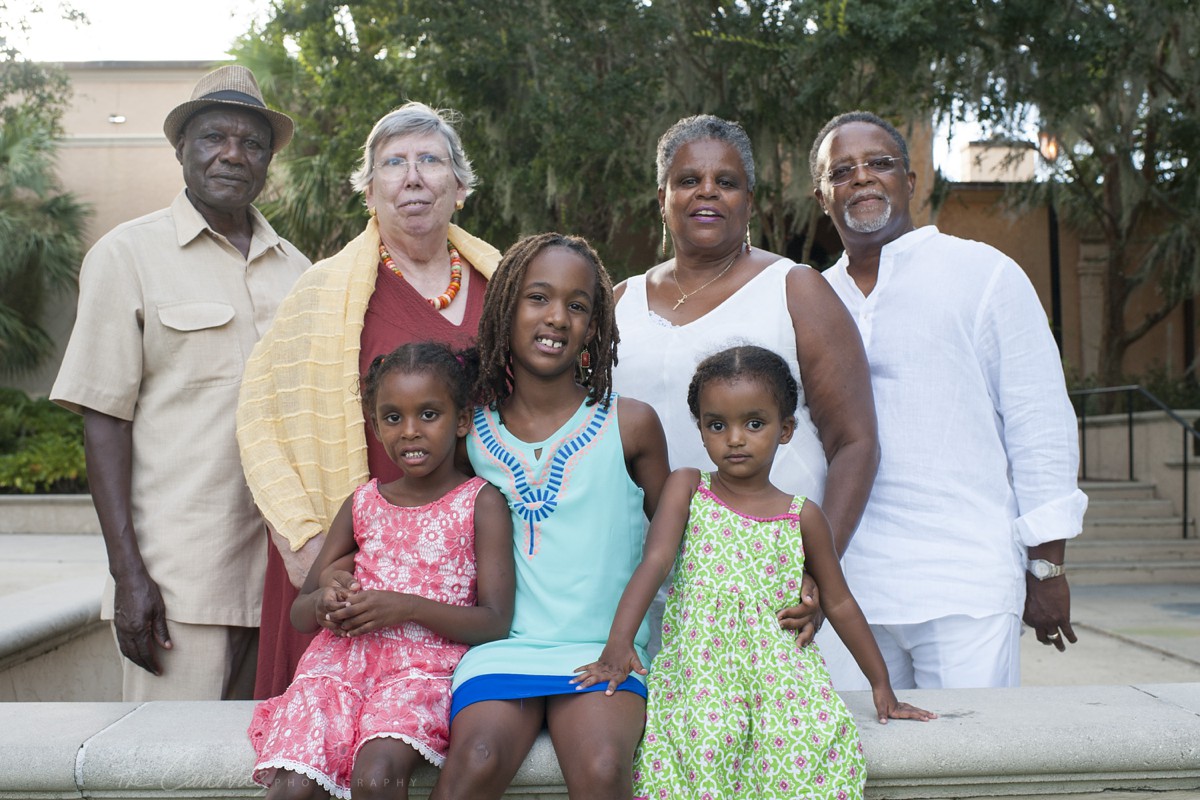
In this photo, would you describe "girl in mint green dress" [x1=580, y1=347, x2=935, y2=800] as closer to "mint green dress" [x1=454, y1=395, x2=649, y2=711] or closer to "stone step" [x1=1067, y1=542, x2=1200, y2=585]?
"mint green dress" [x1=454, y1=395, x2=649, y2=711]

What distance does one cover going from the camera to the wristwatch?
9.39 ft

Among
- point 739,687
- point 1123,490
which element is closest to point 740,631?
point 739,687

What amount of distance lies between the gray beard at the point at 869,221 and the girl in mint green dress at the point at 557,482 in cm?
84

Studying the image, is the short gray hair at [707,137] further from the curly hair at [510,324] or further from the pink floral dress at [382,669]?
the pink floral dress at [382,669]

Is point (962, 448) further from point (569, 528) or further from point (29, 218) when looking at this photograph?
point (29, 218)

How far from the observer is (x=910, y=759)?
7.41 feet

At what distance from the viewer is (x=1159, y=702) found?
8.29ft

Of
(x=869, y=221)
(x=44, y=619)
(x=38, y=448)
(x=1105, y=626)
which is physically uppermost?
(x=869, y=221)

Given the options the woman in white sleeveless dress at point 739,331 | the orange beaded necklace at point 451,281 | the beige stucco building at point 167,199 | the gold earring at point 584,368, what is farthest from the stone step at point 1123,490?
the gold earring at point 584,368

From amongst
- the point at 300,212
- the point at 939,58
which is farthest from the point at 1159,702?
the point at 300,212

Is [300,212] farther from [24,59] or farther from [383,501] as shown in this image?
[383,501]

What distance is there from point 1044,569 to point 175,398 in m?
2.45

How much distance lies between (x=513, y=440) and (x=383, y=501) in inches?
13.3

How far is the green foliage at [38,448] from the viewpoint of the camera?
12.8 meters
